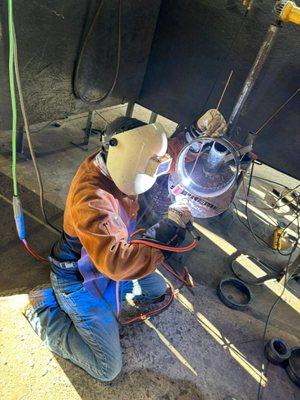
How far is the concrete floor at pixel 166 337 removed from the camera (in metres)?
1.81

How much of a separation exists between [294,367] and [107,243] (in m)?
1.72

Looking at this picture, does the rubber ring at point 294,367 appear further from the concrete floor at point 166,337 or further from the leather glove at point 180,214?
the leather glove at point 180,214

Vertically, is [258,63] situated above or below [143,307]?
above

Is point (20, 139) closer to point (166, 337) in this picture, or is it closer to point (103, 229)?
point (103, 229)

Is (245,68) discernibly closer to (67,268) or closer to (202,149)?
(202,149)

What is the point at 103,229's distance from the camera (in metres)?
1.48

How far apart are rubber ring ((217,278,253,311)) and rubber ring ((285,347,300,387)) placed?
464 mm

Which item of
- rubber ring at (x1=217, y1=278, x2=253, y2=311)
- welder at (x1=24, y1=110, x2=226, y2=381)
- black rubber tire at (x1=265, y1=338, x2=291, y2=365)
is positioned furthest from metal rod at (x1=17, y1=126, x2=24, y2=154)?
black rubber tire at (x1=265, y1=338, x2=291, y2=365)

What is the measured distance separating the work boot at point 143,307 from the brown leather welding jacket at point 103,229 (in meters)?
0.78

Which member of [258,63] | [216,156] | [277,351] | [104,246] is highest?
[258,63]

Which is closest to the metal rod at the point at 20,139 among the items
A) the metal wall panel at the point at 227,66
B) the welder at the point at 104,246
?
the metal wall panel at the point at 227,66

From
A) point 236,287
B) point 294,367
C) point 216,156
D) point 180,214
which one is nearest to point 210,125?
point 216,156

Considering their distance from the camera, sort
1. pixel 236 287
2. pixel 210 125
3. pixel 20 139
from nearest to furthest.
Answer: pixel 210 125, pixel 236 287, pixel 20 139

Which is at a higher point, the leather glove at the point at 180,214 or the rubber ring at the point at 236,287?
the leather glove at the point at 180,214
